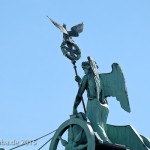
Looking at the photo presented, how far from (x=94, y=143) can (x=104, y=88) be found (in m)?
1.71

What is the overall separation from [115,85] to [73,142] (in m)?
1.72

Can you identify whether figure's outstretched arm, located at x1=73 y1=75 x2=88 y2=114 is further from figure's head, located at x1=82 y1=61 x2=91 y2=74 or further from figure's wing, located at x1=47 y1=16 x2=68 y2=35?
figure's wing, located at x1=47 y1=16 x2=68 y2=35

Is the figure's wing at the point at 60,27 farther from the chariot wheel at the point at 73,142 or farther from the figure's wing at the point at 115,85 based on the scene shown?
the chariot wheel at the point at 73,142

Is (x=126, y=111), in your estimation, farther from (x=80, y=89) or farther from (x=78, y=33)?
(x=78, y=33)

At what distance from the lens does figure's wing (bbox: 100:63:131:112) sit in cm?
1814

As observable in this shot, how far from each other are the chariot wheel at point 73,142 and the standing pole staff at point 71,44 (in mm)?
1457

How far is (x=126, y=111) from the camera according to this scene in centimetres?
1798

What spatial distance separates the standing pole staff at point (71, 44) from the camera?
18.9 m

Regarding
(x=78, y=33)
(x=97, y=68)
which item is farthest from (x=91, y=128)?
(x=78, y=33)

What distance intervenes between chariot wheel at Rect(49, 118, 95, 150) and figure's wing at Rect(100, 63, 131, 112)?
1006 millimetres

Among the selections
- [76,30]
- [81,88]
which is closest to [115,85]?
[81,88]

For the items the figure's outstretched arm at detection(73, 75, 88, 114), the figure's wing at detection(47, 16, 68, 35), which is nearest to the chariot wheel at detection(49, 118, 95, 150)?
the figure's outstretched arm at detection(73, 75, 88, 114)

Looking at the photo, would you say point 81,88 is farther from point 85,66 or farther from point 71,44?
point 71,44

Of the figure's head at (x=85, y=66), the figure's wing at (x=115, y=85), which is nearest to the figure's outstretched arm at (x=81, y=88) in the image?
the figure's head at (x=85, y=66)
